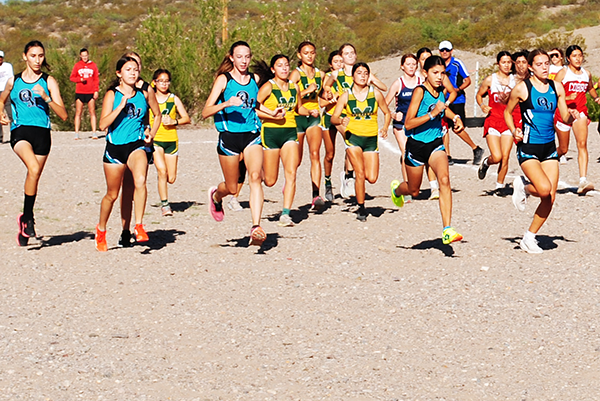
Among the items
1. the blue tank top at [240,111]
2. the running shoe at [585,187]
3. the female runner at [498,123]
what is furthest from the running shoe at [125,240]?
the running shoe at [585,187]

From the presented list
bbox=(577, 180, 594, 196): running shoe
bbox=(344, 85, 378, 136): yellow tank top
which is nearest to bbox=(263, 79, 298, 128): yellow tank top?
bbox=(344, 85, 378, 136): yellow tank top

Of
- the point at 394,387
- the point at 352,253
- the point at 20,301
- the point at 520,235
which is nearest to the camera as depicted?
the point at 394,387

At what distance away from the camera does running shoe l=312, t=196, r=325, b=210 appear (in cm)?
1135

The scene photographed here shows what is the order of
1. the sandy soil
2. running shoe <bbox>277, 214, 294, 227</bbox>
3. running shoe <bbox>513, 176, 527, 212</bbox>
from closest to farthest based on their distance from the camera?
1. the sandy soil
2. running shoe <bbox>513, 176, 527, 212</bbox>
3. running shoe <bbox>277, 214, 294, 227</bbox>

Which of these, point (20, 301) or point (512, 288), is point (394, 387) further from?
point (20, 301)

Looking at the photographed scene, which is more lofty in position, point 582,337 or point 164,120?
point 164,120

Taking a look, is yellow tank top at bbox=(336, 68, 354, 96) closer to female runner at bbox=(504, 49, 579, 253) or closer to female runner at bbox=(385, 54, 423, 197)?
female runner at bbox=(385, 54, 423, 197)

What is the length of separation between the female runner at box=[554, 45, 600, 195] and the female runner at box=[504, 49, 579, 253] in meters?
2.90

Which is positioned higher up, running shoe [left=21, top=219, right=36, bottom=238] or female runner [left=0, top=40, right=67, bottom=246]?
female runner [left=0, top=40, right=67, bottom=246]

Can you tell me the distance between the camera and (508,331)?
6453 millimetres

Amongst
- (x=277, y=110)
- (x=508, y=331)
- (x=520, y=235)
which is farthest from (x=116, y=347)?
(x=520, y=235)

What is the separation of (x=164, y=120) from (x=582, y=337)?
6.19 meters

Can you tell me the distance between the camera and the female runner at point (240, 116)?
8812 mm

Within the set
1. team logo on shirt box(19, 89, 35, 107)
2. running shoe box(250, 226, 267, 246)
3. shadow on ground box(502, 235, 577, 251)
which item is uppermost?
team logo on shirt box(19, 89, 35, 107)
